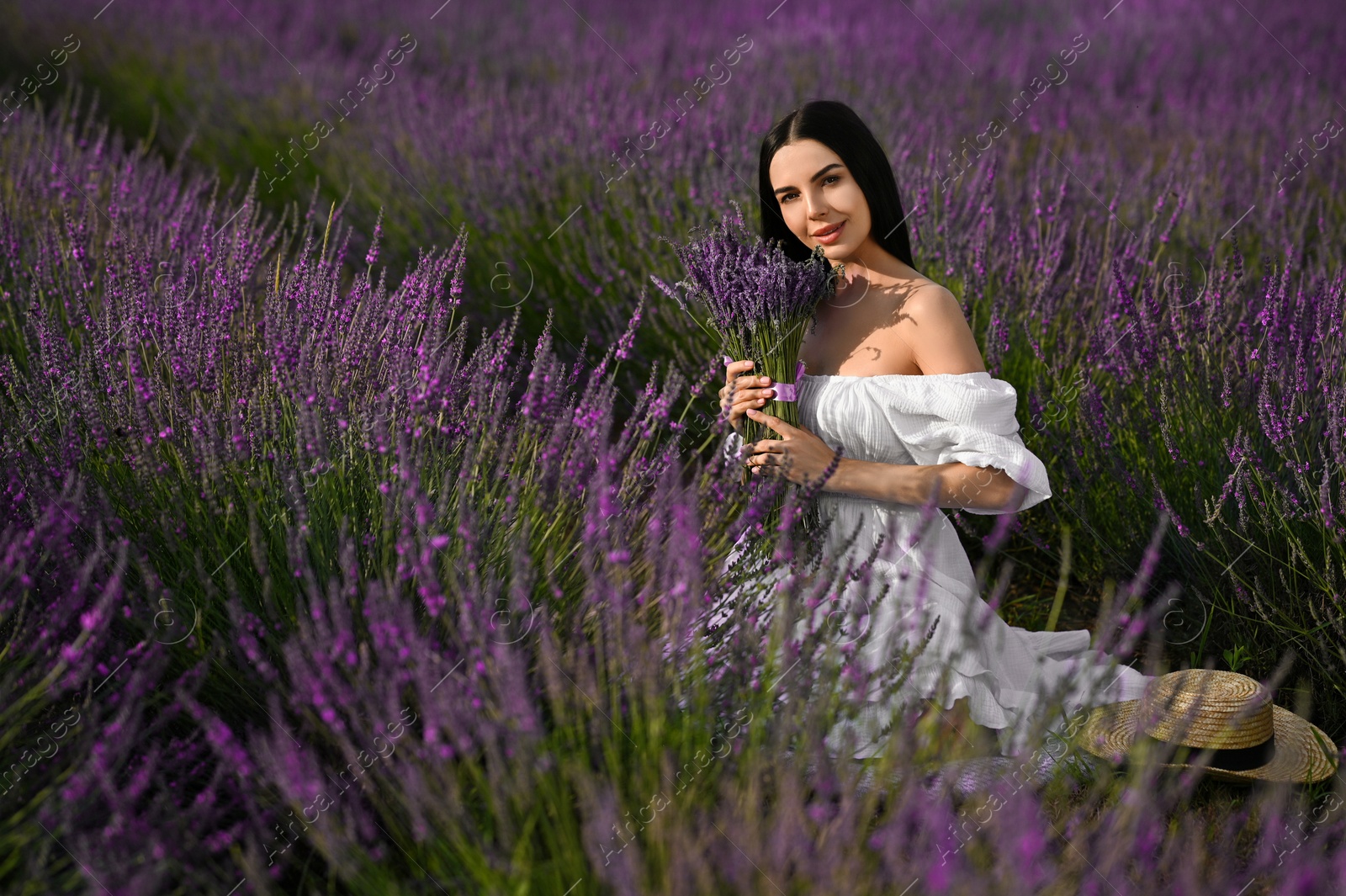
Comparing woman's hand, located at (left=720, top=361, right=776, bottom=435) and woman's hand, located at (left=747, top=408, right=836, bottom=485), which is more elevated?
woman's hand, located at (left=720, top=361, right=776, bottom=435)

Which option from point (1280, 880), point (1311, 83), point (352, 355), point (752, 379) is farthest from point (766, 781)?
point (1311, 83)

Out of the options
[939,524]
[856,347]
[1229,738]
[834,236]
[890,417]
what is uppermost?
[834,236]

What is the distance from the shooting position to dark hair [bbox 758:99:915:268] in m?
2.02

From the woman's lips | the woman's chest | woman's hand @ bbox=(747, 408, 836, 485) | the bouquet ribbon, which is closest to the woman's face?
the woman's lips

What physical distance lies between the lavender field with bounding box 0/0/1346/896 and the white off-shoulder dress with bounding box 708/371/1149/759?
0.18 meters

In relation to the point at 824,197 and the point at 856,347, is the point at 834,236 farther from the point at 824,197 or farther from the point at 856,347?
the point at 856,347

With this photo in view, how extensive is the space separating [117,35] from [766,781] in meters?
8.47

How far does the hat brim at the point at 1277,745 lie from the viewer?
5.74ft

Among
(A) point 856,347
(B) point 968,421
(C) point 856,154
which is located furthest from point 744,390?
(C) point 856,154

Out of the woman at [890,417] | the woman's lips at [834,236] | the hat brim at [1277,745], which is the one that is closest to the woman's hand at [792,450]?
the woman at [890,417]

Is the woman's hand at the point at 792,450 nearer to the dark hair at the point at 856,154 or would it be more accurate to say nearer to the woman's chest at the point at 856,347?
the woman's chest at the point at 856,347

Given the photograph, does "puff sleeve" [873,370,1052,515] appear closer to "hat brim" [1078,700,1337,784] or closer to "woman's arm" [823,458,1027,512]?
"woman's arm" [823,458,1027,512]

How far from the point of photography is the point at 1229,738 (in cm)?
173

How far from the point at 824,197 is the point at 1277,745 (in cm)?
132
